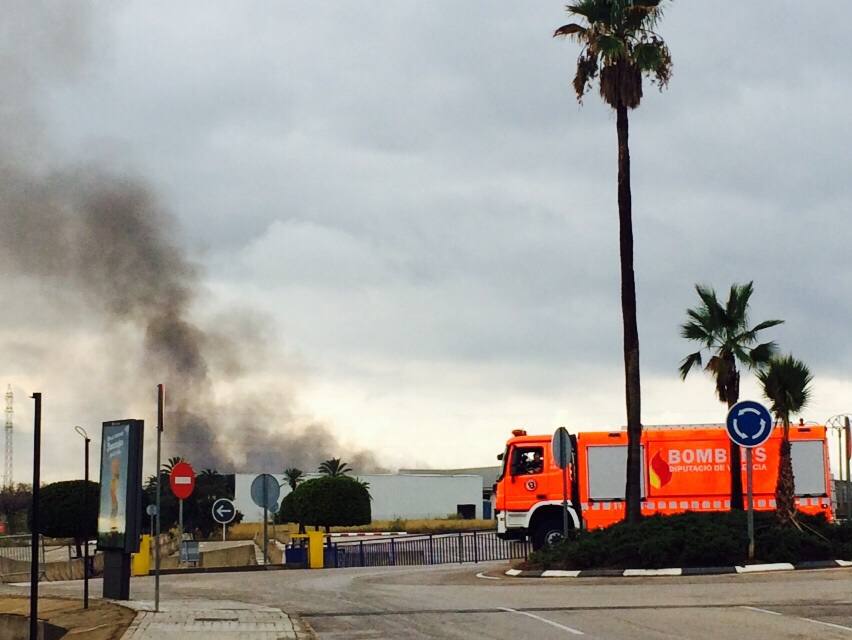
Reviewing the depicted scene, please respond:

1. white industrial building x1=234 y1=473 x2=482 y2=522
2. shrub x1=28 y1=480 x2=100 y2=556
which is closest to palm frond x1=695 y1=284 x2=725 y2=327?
shrub x1=28 y1=480 x2=100 y2=556

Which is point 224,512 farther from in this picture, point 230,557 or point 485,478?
point 485,478

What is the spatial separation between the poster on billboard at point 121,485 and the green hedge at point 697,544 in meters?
10.2

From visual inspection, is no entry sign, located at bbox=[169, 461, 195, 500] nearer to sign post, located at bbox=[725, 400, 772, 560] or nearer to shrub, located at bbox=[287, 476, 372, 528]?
sign post, located at bbox=[725, 400, 772, 560]

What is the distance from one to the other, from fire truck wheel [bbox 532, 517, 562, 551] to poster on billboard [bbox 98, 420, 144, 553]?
1646 centimetres

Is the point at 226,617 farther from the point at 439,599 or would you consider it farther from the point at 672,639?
the point at 672,639

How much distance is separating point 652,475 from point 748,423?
15023 mm

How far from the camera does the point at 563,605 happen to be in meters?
18.2

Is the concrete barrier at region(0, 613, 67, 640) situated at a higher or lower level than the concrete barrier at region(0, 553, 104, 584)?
higher

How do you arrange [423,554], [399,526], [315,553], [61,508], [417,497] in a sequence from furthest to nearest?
[417,497] → [399,526] → [61,508] → [423,554] → [315,553]

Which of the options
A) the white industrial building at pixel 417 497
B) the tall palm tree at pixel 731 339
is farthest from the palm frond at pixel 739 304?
the white industrial building at pixel 417 497

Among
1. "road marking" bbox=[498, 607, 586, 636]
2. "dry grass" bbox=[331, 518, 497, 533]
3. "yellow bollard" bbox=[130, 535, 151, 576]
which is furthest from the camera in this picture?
"dry grass" bbox=[331, 518, 497, 533]

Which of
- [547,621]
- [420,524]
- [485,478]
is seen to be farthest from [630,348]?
[485,478]

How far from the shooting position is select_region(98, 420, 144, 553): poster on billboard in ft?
67.8

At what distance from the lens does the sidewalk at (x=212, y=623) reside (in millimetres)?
14945
